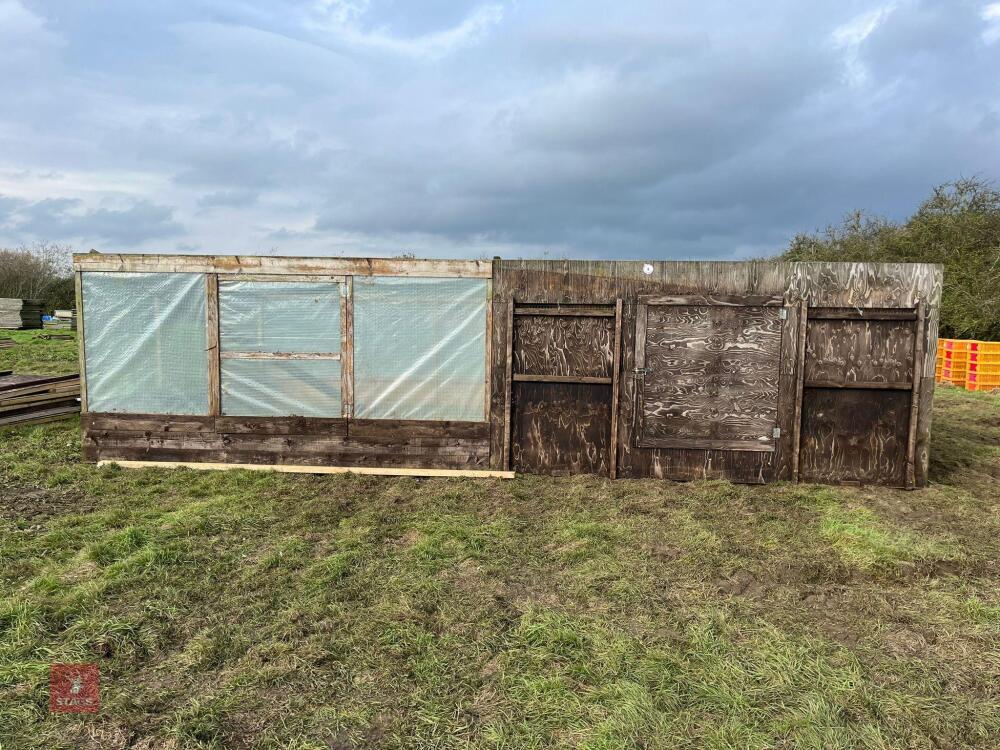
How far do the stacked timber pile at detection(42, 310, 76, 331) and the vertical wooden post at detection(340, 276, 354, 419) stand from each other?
27.7 meters

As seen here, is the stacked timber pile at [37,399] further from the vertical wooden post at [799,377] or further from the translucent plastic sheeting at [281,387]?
the vertical wooden post at [799,377]

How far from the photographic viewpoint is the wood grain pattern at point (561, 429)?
23.0ft

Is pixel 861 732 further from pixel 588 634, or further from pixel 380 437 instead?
pixel 380 437

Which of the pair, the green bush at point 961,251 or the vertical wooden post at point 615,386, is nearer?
the vertical wooden post at point 615,386

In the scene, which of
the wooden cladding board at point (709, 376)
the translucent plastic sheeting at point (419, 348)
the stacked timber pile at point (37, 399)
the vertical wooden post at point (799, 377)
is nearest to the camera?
the vertical wooden post at point (799, 377)

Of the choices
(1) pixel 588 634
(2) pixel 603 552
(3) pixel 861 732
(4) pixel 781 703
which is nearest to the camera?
(3) pixel 861 732

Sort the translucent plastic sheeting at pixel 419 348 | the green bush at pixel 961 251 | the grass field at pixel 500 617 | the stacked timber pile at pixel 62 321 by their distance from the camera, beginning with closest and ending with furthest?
the grass field at pixel 500 617 < the translucent plastic sheeting at pixel 419 348 < the green bush at pixel 961 251 < the stacked timber pile at pixel 62 321

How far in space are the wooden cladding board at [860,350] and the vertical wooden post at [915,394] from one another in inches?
2.0

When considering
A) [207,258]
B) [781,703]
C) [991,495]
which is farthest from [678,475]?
[207,258]

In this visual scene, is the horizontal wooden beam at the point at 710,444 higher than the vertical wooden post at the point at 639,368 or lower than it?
lower

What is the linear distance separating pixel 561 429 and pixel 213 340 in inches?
175

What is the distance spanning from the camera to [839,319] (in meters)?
6.63

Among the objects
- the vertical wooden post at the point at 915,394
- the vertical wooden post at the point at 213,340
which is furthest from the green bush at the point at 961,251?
the vertical wooden post at the point at 213,340

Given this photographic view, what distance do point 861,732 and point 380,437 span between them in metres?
5.55
